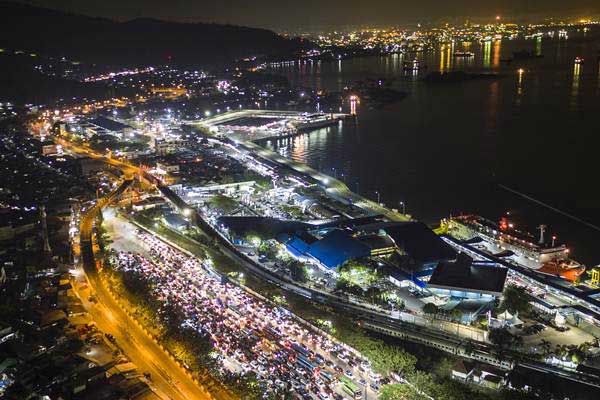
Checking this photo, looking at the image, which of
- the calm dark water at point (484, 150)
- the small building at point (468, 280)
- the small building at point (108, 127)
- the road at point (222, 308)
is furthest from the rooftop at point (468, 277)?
the small building at point (108, 127)

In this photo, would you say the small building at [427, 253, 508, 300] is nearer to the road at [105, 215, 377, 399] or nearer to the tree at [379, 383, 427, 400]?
the road at [105, 215, 377, 399]

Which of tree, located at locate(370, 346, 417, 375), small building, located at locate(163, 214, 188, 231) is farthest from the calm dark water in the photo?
tree, located at locate(370, 346, 417, 375)

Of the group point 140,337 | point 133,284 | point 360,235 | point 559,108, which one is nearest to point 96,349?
point 140,337

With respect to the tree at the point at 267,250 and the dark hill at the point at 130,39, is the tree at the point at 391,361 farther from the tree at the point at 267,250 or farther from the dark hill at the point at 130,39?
the dark hill at the point at 130,39

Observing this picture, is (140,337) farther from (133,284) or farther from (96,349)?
(133,284)

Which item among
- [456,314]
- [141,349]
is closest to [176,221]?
[141,349]

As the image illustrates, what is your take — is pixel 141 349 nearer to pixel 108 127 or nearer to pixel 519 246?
pixel 519 246

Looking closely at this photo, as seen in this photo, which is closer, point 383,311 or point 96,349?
point 96,349
